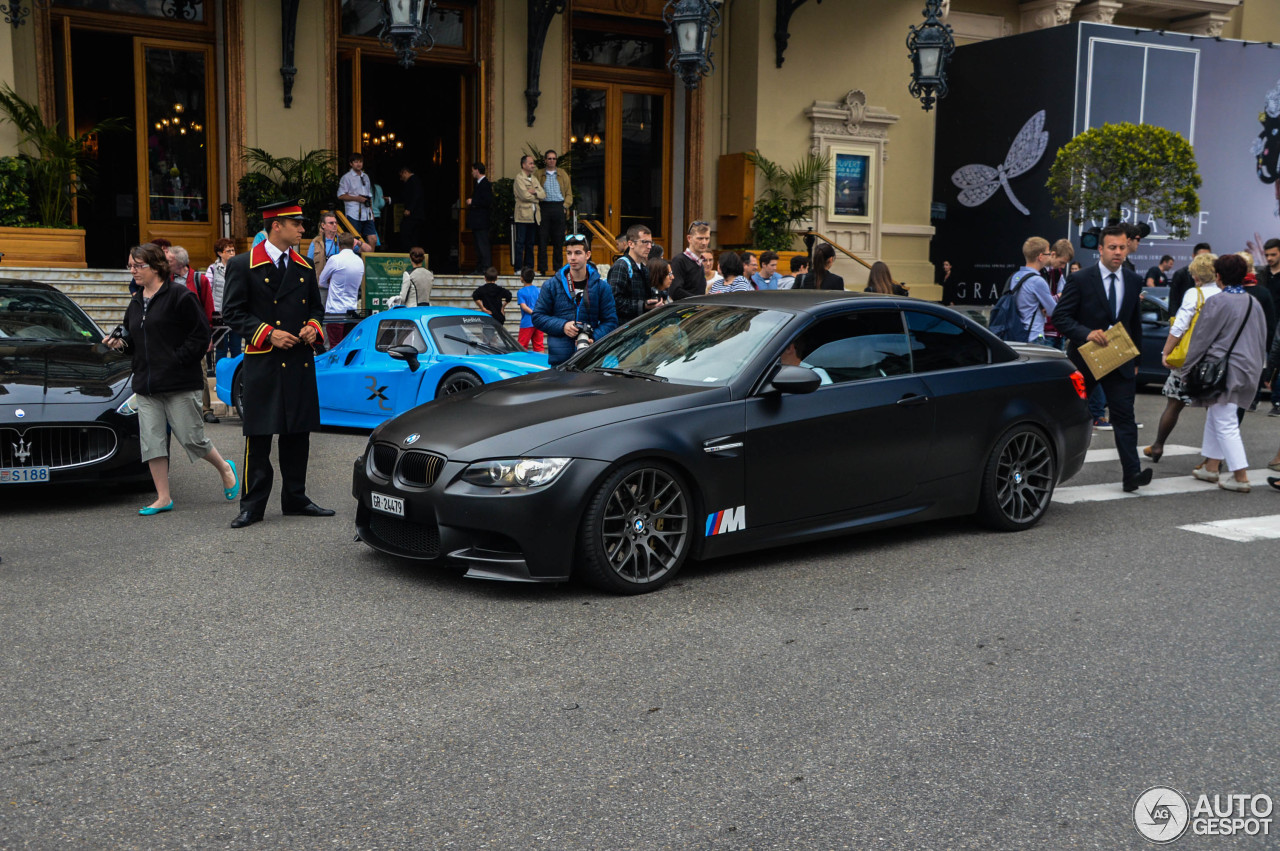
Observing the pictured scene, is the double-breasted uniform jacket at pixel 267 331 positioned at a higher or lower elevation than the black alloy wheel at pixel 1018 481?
higher

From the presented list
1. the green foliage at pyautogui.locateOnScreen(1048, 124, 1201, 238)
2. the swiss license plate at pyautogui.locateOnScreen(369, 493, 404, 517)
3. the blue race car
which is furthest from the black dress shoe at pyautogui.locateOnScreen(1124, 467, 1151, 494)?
the green foliage at pyautogui.locateOnScreen(1048, 124, 1201, 238)

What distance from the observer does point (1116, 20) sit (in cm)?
2858

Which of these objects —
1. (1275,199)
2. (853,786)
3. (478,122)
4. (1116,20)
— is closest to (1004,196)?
(1275,199)

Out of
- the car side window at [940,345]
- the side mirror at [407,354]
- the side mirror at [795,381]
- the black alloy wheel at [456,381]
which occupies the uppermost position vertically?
the car side window at [940,345]

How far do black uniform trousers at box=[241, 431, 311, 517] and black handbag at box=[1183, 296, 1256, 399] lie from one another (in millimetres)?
6511

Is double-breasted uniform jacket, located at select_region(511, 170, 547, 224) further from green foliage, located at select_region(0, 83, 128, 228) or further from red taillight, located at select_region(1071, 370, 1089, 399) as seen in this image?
red taillight, located at select_region(1071, 370, 1089, 399)

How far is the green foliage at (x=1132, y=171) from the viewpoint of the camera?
20719 millimetres

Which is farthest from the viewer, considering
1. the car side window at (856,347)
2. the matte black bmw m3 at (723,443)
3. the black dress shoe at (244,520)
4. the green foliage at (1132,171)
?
the green foliage at (1132,171)

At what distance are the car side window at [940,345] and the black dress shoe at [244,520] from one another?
4.17 metres

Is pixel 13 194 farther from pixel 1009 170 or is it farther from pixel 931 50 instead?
pixel 1009 170

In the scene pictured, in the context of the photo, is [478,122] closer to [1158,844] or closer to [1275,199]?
[1275,199]

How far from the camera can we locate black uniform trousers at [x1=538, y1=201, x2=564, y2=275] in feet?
63.6

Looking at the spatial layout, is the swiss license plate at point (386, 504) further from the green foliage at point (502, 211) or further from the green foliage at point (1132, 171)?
the green foliage at point (1132, 171)

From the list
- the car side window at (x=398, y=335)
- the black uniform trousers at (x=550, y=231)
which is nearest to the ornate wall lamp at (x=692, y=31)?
the black uniform trousers at (x=550, y=231)
